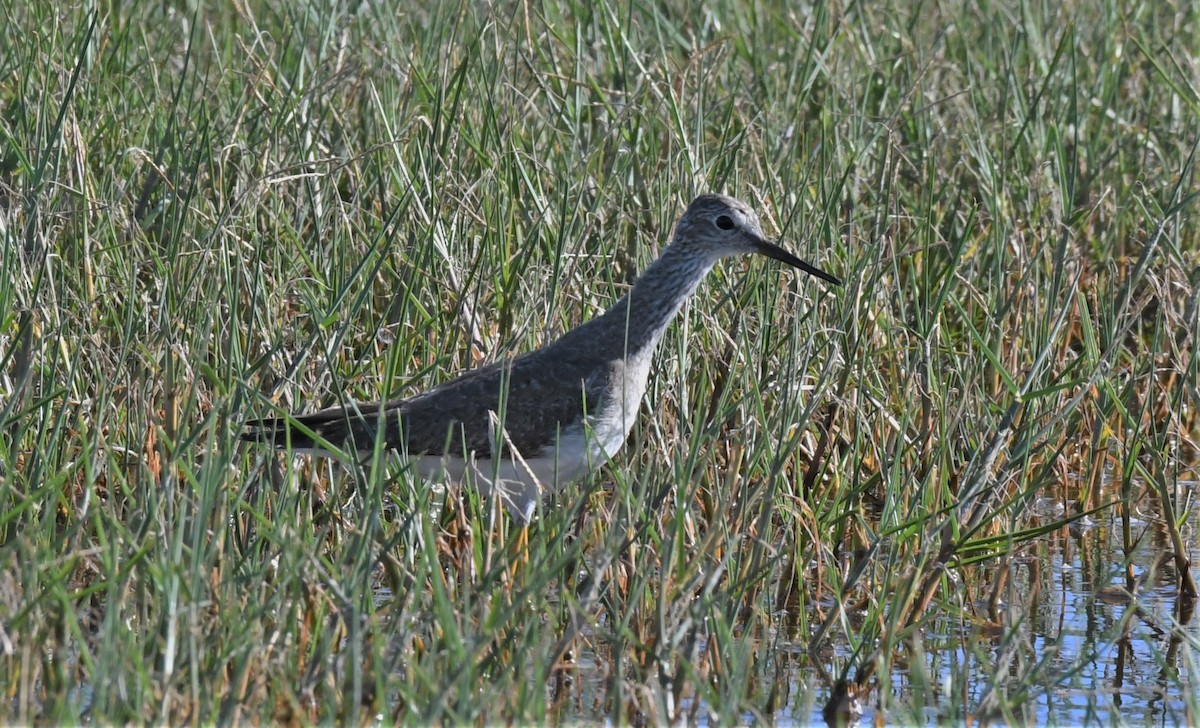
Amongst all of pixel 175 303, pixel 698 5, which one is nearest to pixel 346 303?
pixel 175 303

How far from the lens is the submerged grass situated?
3311 millimetres

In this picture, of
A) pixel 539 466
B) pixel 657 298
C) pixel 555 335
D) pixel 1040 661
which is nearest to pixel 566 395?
pixel 539 466

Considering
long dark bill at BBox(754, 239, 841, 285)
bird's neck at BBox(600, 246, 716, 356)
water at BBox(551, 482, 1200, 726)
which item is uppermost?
long dark bill at BBox(754, 239, 841, 285)

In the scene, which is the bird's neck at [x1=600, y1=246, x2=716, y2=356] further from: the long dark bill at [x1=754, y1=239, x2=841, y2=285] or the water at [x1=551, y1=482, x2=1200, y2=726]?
the water at [x1=551, y1=482, x2=1200, y2=726]

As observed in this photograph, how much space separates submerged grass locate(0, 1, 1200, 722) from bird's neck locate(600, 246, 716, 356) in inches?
6.6

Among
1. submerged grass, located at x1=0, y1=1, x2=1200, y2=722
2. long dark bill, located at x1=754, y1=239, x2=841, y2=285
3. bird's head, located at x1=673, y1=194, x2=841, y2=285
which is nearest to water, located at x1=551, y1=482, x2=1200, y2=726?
submerged grass, located at x1=0, y1=1, x2=1200, y2=722

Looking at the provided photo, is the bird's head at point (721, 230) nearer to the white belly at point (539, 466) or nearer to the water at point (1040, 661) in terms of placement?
the white belly at point (539, 466)

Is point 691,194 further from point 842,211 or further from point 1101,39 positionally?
point 1101,39

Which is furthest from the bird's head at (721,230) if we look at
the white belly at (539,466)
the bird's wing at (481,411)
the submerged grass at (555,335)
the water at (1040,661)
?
the water at (1040,661)

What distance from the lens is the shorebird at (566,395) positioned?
461 cm

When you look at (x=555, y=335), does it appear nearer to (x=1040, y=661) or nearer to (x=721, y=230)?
(x=721, y=230)

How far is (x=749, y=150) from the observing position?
6055 mm

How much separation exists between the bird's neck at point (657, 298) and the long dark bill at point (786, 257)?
0.15 m

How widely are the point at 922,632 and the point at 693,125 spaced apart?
2.27 metres
